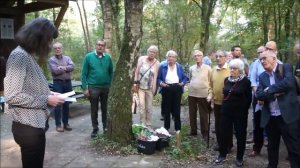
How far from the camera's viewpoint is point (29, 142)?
2.89 meters

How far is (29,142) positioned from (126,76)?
Answer: 3.37 metres

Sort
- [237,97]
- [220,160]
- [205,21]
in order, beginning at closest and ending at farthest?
[237,97], [220,160], [205,21]

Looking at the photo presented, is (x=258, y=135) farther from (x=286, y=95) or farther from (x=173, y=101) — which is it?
(x=173, y=101)

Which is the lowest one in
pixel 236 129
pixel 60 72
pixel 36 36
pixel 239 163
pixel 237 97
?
pixel 239 163

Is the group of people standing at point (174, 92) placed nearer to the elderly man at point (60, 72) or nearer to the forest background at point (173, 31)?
the elderly man at point (60, 72)

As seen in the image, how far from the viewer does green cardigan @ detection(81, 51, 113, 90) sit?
22.7 feet

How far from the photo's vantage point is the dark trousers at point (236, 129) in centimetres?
560

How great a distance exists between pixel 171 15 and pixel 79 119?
8.31 m

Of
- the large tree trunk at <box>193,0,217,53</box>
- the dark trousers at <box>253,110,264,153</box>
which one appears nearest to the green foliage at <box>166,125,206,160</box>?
the dark trousers at <box>253,110,264,153</box>

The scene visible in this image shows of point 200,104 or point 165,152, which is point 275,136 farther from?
point 200,104

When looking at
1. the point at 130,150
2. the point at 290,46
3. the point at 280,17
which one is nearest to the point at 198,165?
the point at 130,150

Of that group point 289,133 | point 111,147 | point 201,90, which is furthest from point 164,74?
point 289,133

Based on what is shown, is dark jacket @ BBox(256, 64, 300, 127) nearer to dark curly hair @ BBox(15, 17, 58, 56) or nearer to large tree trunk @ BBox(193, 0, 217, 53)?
dark curly hair @ BBox(15, 17, 58, 56)

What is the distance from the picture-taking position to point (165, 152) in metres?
6.06
